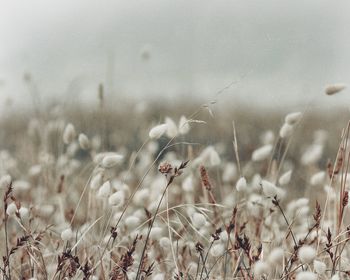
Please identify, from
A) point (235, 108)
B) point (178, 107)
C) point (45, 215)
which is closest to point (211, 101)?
point (45, 215)

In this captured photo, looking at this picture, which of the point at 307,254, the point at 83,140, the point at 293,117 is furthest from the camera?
the point at 83,140

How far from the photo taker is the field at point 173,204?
5.53 feet

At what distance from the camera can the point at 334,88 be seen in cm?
181

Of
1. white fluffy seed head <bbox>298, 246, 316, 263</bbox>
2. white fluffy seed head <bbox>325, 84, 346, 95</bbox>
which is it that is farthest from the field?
white fluffy seed head <bbox>325, 84, 346, 95</bbox>

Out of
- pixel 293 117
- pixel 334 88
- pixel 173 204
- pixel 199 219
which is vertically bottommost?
pixel 173 204

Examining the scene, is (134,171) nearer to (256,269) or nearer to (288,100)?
(288,100)

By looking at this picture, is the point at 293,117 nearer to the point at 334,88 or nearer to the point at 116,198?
the point at 334,88

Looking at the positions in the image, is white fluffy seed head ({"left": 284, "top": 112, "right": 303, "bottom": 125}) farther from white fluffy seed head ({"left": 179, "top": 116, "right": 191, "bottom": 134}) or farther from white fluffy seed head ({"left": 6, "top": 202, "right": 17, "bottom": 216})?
white fluffy seed head ({"left": 6, "top": 202, "right": 17, "bottom": 216})

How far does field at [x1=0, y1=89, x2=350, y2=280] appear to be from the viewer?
1686mm

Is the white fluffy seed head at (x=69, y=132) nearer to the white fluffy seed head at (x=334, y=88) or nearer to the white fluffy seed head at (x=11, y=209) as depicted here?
the white fluffy seed head at (x=11, y=209)

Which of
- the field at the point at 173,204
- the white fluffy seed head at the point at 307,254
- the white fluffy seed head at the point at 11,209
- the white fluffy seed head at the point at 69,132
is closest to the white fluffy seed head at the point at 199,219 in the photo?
the field at the point at 173,204

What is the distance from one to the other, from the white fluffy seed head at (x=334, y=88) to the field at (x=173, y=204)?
4.8 inches

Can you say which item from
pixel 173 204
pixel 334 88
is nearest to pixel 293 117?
pixel 334 88

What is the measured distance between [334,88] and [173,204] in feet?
4.95
